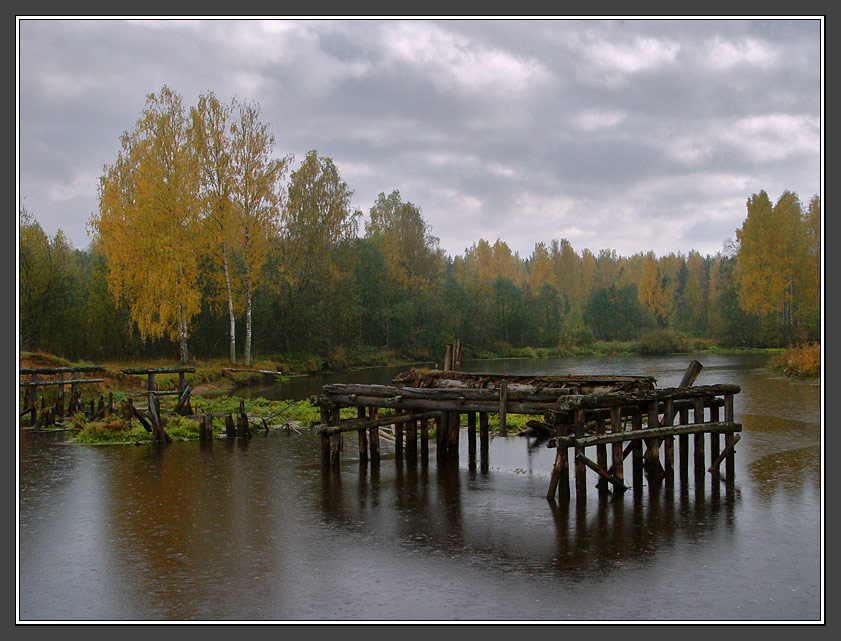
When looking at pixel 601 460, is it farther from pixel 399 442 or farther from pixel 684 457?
pixel 399 442

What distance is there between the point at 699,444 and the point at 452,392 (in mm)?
5569

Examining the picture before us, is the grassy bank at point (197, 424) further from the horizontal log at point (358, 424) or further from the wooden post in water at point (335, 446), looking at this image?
the horizontal log at point (358, 424)

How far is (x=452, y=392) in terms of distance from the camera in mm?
16438

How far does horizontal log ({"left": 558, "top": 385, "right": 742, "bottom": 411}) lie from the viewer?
1370cm

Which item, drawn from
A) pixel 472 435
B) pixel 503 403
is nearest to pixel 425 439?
pixel 472 435

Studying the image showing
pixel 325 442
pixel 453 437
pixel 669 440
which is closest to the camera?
pixel 669 440

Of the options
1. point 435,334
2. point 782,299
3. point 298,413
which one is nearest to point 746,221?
point 782,299

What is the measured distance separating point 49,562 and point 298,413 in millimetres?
16296

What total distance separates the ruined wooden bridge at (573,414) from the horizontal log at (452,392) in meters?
0.02

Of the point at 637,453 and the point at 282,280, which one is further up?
the point at 282,280

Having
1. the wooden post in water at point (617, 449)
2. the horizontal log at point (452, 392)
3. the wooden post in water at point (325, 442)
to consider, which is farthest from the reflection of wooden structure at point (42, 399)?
the wooden post in water at point (617, 449)

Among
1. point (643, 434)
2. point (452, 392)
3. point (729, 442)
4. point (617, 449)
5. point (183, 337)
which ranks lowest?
point (729, 442)

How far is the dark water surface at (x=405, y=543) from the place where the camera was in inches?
368

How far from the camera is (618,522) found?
12.8m
